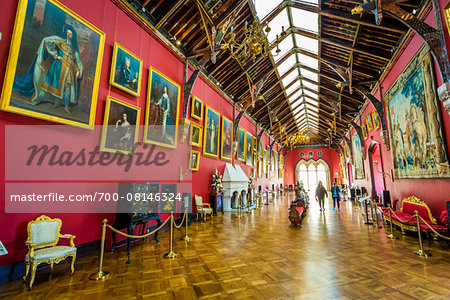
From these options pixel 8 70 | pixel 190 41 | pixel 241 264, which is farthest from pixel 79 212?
pixel 190 41

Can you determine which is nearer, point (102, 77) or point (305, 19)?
point (102, 77)

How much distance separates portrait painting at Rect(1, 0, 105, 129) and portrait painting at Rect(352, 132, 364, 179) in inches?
605

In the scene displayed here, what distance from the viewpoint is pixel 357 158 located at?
48.7 feet

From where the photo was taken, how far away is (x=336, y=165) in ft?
84.0

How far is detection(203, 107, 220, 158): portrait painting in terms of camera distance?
8.62 m

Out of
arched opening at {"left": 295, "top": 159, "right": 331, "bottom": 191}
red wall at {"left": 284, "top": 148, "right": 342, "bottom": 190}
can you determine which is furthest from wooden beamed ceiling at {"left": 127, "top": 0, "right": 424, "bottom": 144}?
arched opening at {"left": 295, "top": 159, "right": 331, "bottom": 191}

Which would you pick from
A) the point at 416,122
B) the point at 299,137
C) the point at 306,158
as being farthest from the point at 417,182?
the point at 306,158

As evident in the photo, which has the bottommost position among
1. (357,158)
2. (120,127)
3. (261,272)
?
(261,272)

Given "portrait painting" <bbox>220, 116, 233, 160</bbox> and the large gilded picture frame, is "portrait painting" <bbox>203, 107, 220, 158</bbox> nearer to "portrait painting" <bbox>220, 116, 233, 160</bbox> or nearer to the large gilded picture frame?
Answer: "portrait painting" <bbox>220, 116, 233, 160</bbox>

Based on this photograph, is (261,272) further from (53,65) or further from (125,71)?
(125,71)

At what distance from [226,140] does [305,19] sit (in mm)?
6223

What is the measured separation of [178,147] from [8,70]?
14.3 ft

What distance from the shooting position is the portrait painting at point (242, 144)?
12.3 metres

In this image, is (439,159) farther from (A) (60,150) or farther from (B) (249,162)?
(B) (249,162)
